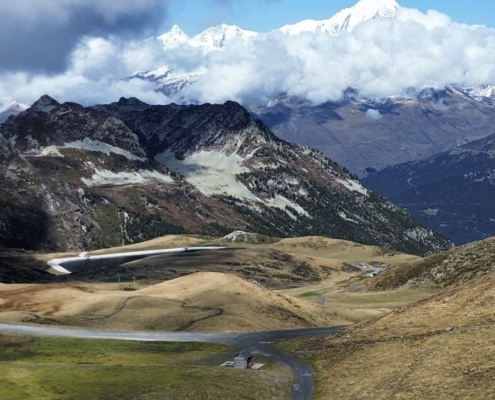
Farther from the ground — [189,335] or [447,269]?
[447,269]

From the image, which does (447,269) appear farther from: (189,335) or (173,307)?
(189,335)

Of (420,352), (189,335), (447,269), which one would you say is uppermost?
(447,269)

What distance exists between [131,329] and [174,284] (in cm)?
3201

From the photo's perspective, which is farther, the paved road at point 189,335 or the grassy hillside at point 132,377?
the paved road at point 189,335

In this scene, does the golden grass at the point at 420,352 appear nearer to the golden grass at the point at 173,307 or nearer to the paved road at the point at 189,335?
the paved road at the point at 189,335

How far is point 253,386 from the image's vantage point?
68.9 metres

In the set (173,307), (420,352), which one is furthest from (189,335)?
(420,352)

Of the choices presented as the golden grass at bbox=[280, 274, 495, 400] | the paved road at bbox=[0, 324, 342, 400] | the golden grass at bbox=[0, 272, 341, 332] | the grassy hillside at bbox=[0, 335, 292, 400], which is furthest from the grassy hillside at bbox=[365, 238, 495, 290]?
the grassy hillside at bbox=[0, 335, 292, 400]

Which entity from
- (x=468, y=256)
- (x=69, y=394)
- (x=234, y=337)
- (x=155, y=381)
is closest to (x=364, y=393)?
(x=155, y=381)

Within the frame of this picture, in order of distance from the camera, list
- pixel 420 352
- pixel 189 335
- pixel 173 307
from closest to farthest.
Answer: pixel 420 352, pixel 189 335, pixel 173 307

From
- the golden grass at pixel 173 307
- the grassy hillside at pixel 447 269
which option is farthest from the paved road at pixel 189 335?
the grassy hillside at pixel 447 269

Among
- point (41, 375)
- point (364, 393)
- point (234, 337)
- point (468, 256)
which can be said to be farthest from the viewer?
point (468, 256)

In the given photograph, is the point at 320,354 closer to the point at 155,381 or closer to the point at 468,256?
the point at 155,381

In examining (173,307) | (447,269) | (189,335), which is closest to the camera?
(189,335)
